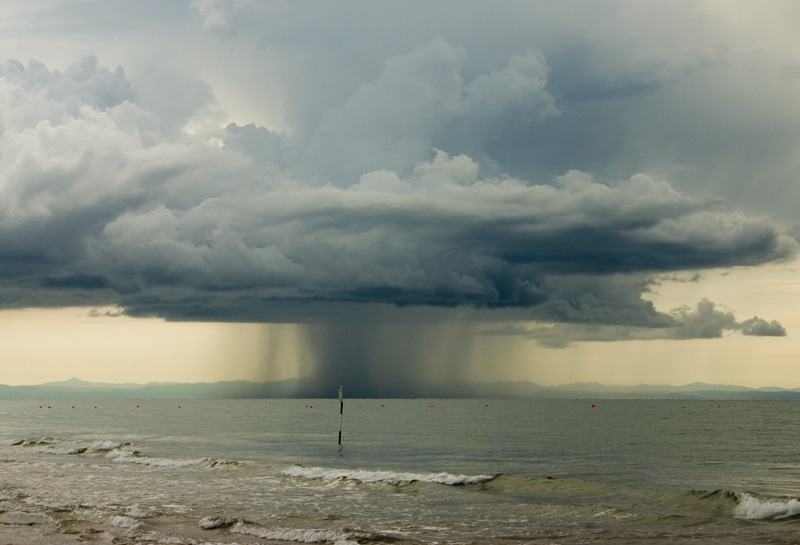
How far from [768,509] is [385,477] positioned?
23109 millimetres

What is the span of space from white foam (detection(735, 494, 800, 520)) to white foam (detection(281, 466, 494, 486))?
53.6ft

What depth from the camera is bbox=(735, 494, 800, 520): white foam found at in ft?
104

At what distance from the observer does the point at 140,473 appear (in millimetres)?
50156

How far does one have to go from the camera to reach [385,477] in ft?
151

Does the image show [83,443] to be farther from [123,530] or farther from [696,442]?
[696,442]

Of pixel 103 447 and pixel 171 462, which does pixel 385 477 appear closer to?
pixel 171 462

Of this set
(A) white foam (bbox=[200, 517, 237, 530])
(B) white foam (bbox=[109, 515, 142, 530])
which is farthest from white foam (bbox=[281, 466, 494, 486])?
(B) white foam (bbox=[109, 515, 142, 530])

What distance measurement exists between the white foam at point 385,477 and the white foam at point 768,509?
53.6ft

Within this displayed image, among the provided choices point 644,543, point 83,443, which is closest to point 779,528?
point 644,543

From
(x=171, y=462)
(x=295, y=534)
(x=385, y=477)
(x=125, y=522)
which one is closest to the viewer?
(x=295, y=534)

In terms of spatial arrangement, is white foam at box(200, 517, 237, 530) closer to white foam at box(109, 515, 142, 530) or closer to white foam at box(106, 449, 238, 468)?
white foam at box(109, 515, 142, 530)

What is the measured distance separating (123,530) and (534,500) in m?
21.7

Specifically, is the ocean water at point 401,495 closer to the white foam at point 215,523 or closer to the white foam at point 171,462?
the white foam at point 215,523

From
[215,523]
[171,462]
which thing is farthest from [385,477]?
[171,462]
